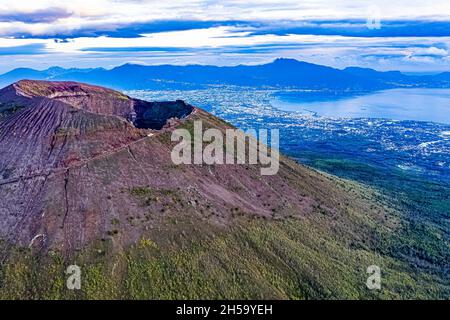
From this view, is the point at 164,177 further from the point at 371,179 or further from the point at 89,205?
the point at 371,179

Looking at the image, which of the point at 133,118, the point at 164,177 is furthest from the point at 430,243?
the point at 133,118

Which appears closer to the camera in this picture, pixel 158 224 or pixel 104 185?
pixel 158 224

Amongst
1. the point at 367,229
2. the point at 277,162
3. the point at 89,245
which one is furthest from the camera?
the point at 277,162

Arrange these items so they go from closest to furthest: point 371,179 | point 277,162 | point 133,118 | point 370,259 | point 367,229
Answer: point 370,259 < point 367,229 < point 277,162 < point 133,118 < point 371,179

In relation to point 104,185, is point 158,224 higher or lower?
lower

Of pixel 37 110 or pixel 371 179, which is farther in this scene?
pixel 371 179

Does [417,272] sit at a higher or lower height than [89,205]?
lower

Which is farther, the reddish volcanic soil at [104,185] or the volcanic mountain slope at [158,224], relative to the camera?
the reddish volcanic soil at [104,185]

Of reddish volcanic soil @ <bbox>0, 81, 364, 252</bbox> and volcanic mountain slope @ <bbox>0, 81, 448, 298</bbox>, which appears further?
reddish volcanic soil @ <bbox>0, 81, 364, 252</bbox>
